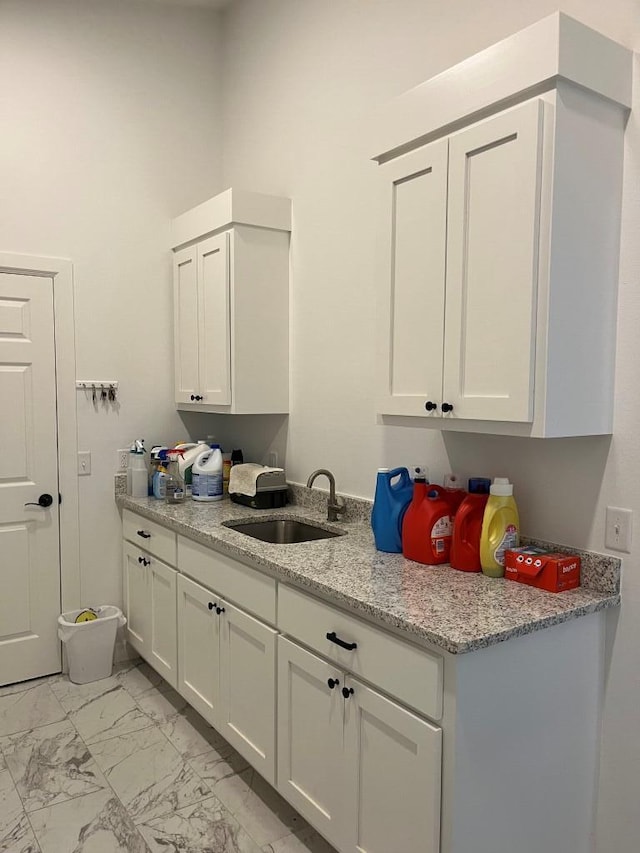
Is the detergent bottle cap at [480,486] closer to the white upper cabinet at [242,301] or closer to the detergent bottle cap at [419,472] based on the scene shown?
the detergent bottle cap at [419,472]

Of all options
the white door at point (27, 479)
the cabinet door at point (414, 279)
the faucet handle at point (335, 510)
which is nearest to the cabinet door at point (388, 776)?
the cabinet door at point (414, 279)

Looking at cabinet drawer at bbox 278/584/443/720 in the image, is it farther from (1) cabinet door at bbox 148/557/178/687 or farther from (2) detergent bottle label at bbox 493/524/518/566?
(1) cabinet door at bbox 148/557/178/687

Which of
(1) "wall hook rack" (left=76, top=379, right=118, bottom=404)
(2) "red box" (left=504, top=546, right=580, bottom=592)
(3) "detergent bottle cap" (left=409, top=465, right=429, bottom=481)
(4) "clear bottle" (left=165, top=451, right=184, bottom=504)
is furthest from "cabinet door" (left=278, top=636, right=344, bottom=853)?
(1) "wall hook rack" (left=76, top=379, right=118, bottom=404)

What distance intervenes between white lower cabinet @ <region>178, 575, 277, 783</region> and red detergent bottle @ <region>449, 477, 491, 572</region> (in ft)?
2.16

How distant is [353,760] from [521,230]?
57.8 inches

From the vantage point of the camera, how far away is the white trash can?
127 inches

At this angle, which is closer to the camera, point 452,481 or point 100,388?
point 452,481

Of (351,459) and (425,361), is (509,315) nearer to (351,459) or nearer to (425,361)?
(425,361)

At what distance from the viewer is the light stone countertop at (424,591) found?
1.54m

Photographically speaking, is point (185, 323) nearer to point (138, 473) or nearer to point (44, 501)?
point (138, 473)

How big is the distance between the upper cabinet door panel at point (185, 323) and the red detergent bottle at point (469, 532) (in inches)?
70.3

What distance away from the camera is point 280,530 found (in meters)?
2.92

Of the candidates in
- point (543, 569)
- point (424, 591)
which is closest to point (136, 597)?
point (424, 591)

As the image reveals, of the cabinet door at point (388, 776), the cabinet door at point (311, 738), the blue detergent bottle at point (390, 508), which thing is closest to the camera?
the cabinet door at point (388, 776)
